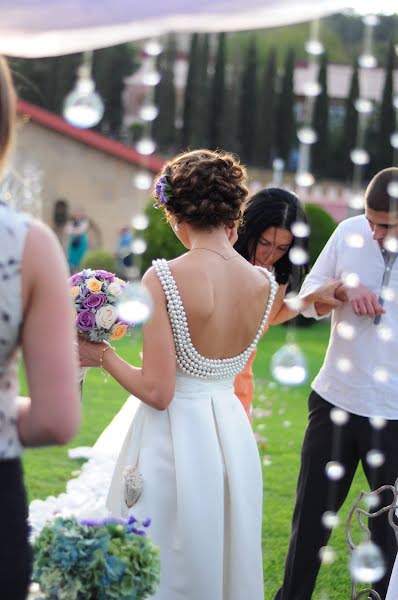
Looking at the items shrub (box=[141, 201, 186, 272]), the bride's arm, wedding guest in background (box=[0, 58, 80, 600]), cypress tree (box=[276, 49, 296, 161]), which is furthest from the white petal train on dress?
cypress tree (box=[276, 49, 296, 161])

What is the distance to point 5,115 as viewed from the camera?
1.61 m

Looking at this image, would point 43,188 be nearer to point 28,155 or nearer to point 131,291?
point 28,155

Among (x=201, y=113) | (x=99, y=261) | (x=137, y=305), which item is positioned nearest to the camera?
(x=137, y=305)

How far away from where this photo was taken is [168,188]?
2803mm

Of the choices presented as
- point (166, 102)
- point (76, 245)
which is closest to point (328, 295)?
point (76, 245)

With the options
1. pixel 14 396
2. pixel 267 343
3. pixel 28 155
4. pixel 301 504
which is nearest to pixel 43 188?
pixel 28 155

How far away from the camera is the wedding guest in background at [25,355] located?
1.58 m

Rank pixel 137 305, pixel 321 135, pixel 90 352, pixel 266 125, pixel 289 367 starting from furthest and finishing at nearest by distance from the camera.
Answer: pixel 266 125 < pixel 321 135 < pixel 289 367 < pixel 90 352 < pixel 137 305

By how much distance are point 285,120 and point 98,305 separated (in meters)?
20.1

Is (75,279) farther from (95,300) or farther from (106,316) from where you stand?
(106,316)

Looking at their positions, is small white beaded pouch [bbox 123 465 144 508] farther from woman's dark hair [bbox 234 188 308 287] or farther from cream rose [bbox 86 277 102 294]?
woman's dark hair [bbox 234 188 308 287]

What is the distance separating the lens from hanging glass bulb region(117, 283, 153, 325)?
2621 mm

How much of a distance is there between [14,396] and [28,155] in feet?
61.3

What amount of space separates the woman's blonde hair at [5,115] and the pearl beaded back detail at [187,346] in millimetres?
1080
